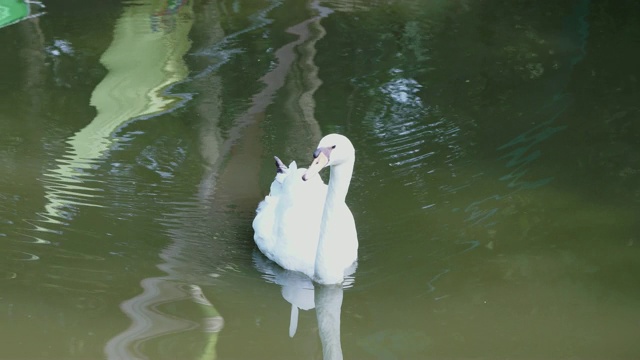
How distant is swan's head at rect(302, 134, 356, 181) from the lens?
5.34 meters

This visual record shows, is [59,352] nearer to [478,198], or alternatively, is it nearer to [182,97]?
[478,198]

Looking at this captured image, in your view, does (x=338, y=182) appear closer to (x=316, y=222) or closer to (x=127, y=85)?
(x=316, y=222)

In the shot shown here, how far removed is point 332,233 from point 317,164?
0.49 meters

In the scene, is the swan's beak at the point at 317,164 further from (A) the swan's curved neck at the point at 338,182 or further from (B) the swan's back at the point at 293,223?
(B) the swan's back at the point at 293,223

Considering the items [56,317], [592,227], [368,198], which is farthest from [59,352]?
[592,227]

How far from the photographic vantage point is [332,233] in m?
5.61

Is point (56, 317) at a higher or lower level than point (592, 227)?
higher

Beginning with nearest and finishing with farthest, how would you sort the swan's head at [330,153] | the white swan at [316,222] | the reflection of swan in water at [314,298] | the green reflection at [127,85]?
1. the reflection of swan in water at [314,298]
2. the swan's head at [330,153]
3. the white swan at [316,222]
4. the green reflection at [127,85]

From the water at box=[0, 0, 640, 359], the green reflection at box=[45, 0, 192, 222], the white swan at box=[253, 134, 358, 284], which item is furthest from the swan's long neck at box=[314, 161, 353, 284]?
the green reflection at box=[45, 0, 192, 222]

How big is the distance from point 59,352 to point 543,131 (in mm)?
4533

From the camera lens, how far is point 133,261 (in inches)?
227

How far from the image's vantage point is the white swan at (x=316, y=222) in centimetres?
550

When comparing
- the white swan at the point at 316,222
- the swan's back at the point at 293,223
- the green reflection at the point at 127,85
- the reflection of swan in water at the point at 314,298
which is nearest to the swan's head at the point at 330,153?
the white swan at the point at 316,222

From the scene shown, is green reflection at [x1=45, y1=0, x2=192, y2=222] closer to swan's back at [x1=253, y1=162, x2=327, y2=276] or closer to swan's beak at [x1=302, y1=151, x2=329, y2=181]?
swan's back at [x1=253, y1=162, x2=327, y2=276]
